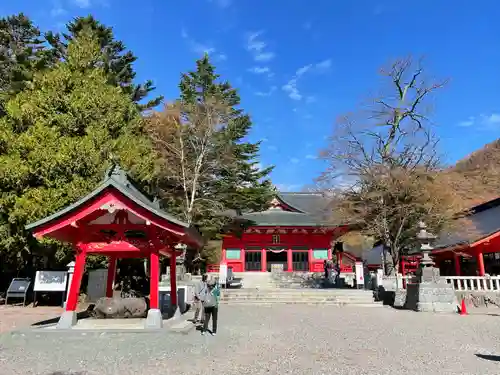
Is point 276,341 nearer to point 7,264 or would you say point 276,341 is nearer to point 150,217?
point 150,217

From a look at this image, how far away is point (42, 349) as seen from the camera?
6.47 m

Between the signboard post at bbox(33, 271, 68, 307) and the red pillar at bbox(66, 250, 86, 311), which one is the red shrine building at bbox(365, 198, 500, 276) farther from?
the signboard post at bbox(33, 271, 68, 307)

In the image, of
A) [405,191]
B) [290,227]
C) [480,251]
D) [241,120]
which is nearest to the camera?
[480,251]

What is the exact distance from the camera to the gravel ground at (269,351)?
519 cm

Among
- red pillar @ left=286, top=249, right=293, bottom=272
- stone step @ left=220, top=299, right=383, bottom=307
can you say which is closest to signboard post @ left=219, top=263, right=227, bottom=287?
stone step @ left=220, top=299, right=383, bottom=307

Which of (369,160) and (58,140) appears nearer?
(58,140)

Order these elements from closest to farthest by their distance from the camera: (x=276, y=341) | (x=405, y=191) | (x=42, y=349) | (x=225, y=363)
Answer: (x=225, y=363) → (x=42, y=349) → (x=276, y=341) → (x=405, y=191)

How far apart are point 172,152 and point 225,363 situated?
56.5ft

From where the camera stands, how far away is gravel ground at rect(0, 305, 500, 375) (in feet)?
17.0

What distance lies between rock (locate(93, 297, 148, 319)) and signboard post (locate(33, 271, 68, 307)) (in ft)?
14.2

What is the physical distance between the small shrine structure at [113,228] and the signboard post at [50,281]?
4.75m

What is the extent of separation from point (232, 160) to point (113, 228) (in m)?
14.8

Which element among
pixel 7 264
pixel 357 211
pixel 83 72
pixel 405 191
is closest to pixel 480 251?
pixel 405 191

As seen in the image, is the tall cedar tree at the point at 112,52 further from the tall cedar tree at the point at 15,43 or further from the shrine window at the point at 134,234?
the shrine window at the point at 134,234
